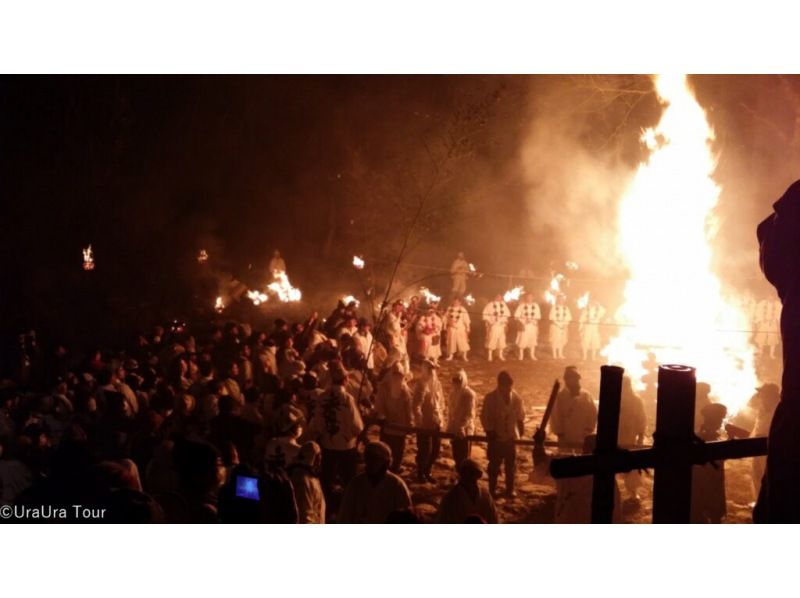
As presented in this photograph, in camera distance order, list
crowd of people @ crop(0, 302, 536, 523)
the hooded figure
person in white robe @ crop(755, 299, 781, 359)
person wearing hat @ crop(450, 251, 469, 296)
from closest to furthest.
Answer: the hooded figure, crowd of people @ crop(0, 302, 536, 523), person in white robe @ crop(755, 299, 781, 359), person wearing hat @ crop(450, 251, 469, 296)

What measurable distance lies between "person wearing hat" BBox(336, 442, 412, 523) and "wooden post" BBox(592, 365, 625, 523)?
331cm

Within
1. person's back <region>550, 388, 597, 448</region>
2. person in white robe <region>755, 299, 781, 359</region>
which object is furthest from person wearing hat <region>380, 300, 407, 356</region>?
person in white robe <region>755, 299, 781, 359</region>

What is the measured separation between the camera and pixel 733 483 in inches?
359

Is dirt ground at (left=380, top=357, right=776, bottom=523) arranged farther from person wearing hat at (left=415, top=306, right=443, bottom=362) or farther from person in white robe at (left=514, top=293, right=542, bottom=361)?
person in white robe at (left=514, top=293, right=542, bottom=361)

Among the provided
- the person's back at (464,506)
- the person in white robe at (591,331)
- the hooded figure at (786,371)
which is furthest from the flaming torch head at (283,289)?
the hooded figure at (786,371)

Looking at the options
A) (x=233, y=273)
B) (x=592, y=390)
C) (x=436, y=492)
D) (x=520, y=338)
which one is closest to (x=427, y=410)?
(x=436, y=492)

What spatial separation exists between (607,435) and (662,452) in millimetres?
244

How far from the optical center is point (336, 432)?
26.5ft

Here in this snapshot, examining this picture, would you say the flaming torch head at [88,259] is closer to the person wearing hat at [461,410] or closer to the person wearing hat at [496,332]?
the person wearing hat at [496,332]

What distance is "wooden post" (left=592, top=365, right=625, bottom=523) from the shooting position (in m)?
2.97

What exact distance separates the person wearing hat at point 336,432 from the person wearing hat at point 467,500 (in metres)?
2.04

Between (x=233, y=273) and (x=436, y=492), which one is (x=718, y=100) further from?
(x=233, y=273)

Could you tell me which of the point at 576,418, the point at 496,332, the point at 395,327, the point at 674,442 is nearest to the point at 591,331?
the point at 496,332

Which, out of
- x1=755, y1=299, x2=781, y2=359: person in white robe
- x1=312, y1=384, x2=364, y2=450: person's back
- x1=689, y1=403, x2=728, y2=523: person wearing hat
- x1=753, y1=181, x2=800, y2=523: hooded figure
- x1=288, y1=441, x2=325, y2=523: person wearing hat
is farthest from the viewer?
x1=755, y1=299, x2=781, y2=359: person in white robe
